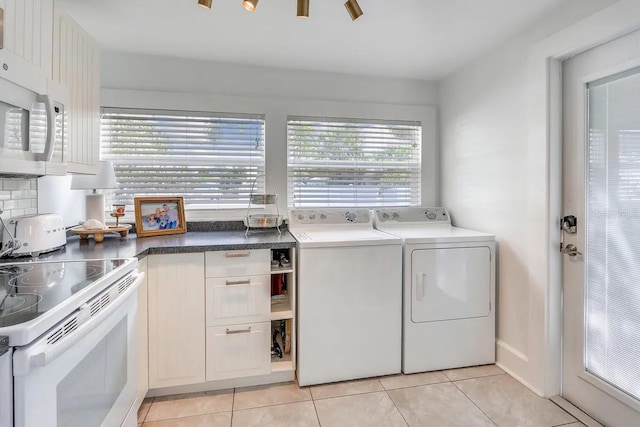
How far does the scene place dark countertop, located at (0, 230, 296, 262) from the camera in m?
1.69

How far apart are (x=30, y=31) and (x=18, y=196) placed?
2.80 feet

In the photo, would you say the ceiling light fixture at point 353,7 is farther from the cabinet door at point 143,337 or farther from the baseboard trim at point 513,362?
the baseboard trim at point 513,362

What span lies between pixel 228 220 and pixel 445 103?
2113 millimetres

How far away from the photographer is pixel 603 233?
170 centimetres

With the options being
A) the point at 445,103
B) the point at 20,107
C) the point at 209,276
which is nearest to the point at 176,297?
the point at 209,276

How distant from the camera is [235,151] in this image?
8.61ft

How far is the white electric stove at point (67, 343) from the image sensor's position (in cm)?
78

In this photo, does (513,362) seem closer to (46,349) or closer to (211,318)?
(211,318)

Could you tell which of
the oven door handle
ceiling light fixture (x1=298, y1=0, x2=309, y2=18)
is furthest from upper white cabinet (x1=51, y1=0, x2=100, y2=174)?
ceiling light fixture (x1=298, y1=0, x2=309, y2=18)

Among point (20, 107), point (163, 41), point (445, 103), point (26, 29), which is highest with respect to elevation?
point (163, 41)

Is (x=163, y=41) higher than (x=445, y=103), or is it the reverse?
(x=163, y=41)

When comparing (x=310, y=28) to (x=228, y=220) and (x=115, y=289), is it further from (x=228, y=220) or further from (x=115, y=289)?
(x=115, y=289)

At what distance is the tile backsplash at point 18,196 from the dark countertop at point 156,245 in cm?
26

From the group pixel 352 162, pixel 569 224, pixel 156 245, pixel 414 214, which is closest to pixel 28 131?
pixel 156 245
